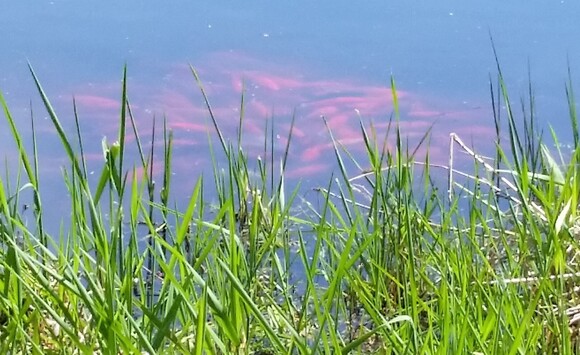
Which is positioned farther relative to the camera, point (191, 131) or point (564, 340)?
point (191, 131)

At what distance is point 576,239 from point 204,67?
1352 millimetres

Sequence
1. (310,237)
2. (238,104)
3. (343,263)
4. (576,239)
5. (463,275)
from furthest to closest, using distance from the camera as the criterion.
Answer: (238,104) < (310,237) < (576,239) < (463,275) < (343,263)

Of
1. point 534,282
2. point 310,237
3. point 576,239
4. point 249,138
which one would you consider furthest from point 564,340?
point 249,138

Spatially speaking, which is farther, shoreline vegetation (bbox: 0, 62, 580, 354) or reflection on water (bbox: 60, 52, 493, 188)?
reflection on water (bbox: 60, 52, 493, 188)

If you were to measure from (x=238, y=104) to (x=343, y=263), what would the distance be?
4.78 feet

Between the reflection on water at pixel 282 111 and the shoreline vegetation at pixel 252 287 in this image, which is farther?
the reflection on water at pixel 282 111

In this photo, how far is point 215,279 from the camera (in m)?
1.14

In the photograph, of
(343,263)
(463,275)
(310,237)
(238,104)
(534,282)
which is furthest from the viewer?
(238,104)

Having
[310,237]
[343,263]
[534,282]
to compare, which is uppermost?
[343,263]

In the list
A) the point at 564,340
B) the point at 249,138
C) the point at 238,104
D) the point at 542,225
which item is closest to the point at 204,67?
the point at 238,104

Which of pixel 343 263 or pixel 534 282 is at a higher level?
pixel 343 263

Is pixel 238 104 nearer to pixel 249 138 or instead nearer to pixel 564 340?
pixel 249 138

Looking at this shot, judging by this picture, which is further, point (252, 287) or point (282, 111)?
point (282, 111)

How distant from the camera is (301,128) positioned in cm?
224
